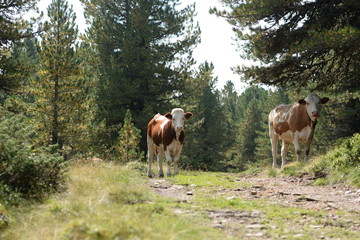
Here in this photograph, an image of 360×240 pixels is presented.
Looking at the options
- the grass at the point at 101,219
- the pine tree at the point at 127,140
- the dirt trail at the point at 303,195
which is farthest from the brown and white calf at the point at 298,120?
the grass at the point at 101,219

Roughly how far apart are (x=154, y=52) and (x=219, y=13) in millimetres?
13895

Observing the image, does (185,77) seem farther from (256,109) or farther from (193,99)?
(256,109)

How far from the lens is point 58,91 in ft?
63.3

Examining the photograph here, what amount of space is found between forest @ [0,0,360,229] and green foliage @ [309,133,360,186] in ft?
0.12

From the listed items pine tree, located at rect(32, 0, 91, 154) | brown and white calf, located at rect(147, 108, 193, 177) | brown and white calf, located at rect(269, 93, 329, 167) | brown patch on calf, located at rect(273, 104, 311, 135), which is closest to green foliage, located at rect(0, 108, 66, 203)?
brown and white calf, located at rect(147, 108, 193, 177)

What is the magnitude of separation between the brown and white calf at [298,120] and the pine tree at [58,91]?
10249mm

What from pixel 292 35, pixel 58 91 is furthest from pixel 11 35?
pixel 292 35

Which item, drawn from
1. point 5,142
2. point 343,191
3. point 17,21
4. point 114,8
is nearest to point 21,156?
point 5,142

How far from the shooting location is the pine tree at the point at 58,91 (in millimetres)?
18797

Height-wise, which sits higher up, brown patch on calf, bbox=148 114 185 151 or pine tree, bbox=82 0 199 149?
pine tree, bbox=82 0 199 149

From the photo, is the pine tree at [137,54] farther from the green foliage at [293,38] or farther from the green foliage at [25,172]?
the green foliage at [25,172]

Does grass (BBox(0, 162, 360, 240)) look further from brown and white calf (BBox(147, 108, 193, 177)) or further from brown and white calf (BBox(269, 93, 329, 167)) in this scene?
brown and white calf (BBox(269, 93, 329, 167))

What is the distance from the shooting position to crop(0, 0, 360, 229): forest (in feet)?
27.6

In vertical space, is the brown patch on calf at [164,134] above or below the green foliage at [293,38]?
below
